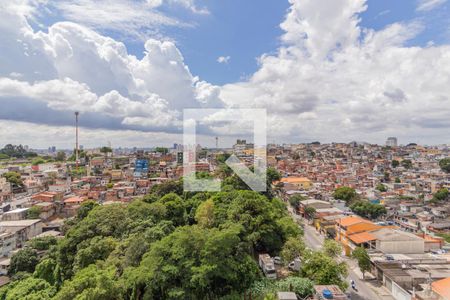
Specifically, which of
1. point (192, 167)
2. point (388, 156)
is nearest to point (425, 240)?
point (192, 167)

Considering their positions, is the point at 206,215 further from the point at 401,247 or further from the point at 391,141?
the point at 391,141

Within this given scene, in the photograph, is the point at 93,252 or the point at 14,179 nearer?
the point at 93,252

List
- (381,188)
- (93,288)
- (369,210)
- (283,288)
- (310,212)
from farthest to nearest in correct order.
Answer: (381,188) → (369,210) → (310,212) → (283,288) → (93,288)

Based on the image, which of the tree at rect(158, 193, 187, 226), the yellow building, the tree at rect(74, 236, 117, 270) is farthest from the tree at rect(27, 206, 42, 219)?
the yellow building

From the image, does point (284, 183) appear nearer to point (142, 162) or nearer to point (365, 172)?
point (365, 172)

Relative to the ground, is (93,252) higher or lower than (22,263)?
higher

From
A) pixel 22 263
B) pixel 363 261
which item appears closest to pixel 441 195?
pixel 363 261

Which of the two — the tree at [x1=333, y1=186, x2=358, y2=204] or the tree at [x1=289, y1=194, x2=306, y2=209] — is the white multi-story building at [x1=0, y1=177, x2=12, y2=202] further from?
the tree at [x1=333, y1=186, x2=358, y2=204]
